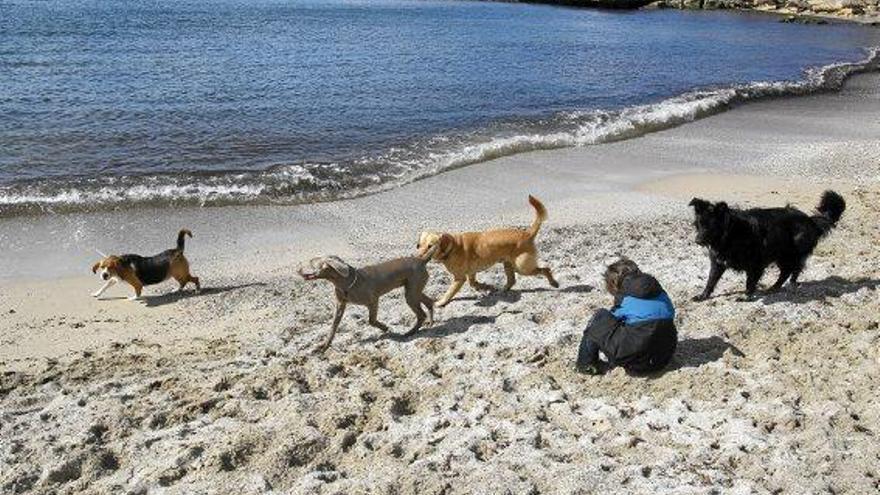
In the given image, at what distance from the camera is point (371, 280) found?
7.62m

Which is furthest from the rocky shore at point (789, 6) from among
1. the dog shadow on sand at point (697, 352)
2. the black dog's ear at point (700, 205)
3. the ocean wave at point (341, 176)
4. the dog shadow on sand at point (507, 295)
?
the dog shadow on sand at point (697, 352)

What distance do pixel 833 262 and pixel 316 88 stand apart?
1753 cm

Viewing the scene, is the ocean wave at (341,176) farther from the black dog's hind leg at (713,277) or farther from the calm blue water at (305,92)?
the black dog's hind leg at (713,277)

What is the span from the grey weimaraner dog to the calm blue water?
259 inches

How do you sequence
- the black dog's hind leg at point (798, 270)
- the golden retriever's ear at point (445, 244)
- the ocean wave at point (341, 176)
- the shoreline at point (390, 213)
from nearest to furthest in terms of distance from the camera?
the black dog's hind leg at point (798, 270)
the golden retriever's ear at point (445, 244)
the shoreline at point (390, 213)
the ocean wave at point (341, 176)

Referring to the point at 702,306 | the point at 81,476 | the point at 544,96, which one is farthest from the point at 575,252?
the point at 544,96

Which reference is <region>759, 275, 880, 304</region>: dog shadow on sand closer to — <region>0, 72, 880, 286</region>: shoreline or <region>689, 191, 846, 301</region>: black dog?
<region>689, 191, 846, 301</region>: black dog

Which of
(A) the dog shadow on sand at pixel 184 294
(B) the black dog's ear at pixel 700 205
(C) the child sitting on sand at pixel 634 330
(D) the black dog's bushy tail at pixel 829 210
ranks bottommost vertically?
(A) the dog shadow on sand at pixel 184 294

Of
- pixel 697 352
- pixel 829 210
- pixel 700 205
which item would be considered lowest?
pixel 697 352

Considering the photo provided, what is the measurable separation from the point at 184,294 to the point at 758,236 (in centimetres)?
673

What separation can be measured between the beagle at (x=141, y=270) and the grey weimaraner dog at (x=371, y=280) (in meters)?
2.80

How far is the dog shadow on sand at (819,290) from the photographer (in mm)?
7805

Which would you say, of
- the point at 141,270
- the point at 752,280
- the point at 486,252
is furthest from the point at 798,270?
the point at 141,270

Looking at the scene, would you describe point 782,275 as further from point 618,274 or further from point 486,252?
point 486,252
